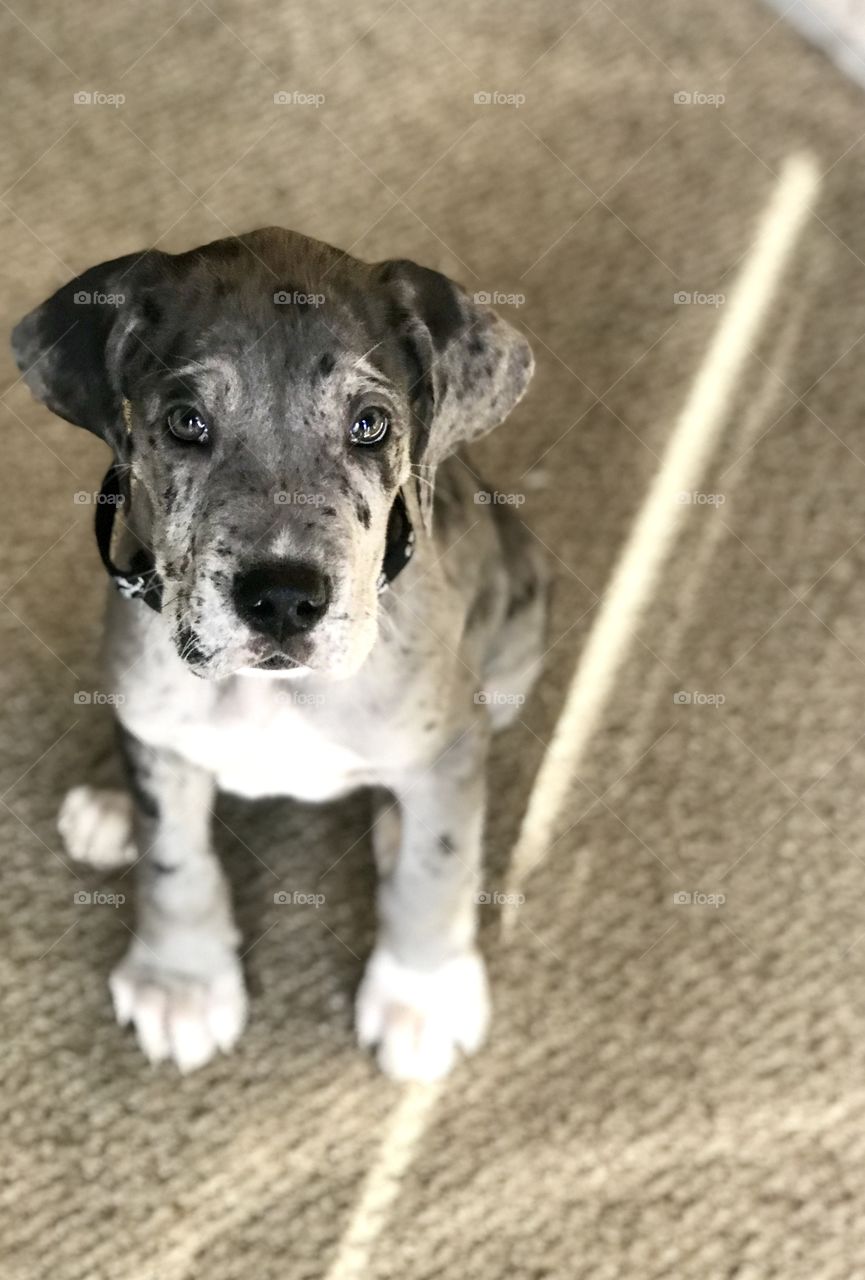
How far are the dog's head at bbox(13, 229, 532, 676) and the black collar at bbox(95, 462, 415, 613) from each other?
0.08 m

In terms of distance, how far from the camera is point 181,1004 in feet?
10.8

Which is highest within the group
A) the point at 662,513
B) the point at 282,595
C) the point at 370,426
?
the point at 370,426

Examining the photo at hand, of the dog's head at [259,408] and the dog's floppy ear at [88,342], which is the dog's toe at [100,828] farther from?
the dog's floppy ear at [88,342]

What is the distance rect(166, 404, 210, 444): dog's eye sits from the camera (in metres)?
2.47

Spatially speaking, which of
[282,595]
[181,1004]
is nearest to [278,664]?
[282,595]

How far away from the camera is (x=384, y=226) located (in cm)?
461

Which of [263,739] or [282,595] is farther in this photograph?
[263,739]

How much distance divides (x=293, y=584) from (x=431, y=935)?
1.16m

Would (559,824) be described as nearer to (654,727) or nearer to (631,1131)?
(654,727)

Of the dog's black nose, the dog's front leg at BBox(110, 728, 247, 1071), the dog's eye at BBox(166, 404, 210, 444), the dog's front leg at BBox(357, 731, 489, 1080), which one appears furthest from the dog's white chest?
the dog's eye at BBox(166, 404, 210, 444)

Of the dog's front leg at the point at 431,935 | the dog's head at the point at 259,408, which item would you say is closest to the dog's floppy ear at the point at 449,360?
the dog's head at the point at 259,408

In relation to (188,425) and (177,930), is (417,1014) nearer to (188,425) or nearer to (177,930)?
(177,930)

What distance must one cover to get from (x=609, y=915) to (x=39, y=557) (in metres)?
1.79

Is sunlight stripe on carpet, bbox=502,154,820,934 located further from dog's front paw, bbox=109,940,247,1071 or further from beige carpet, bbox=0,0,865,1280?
dog's front paw, bbox=109,940,247,1071
